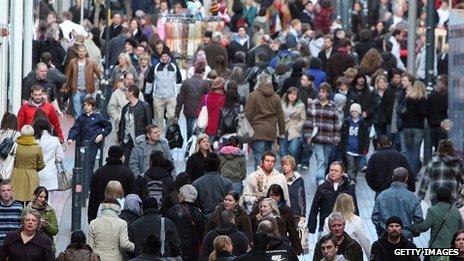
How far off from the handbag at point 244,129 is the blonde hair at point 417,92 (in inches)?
108

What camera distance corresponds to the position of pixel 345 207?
72.7 ft

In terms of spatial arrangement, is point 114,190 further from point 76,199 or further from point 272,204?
point 76,199

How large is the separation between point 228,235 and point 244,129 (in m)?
8.80

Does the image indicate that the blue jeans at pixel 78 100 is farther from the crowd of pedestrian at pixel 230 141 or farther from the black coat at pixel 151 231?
the black coat at pixel 151 231

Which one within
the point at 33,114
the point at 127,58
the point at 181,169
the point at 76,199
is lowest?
the point at 181,169

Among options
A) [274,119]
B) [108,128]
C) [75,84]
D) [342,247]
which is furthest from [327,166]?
[342,247]

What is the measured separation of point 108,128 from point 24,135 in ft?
10.1

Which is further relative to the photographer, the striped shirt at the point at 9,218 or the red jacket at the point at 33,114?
the red jacket at the point at 33,114

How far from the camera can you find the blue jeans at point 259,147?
30391 mm

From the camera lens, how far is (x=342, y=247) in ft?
69.2

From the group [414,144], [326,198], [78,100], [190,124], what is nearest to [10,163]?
[326,198]

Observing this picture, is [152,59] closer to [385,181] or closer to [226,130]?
[226,130]

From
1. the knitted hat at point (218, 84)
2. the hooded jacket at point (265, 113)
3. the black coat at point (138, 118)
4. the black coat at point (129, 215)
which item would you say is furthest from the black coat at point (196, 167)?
the knitted hat at point (218, 84)

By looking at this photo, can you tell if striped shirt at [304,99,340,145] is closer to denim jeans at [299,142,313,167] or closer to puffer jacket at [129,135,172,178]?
denim jeans at [299,142,313,167]
